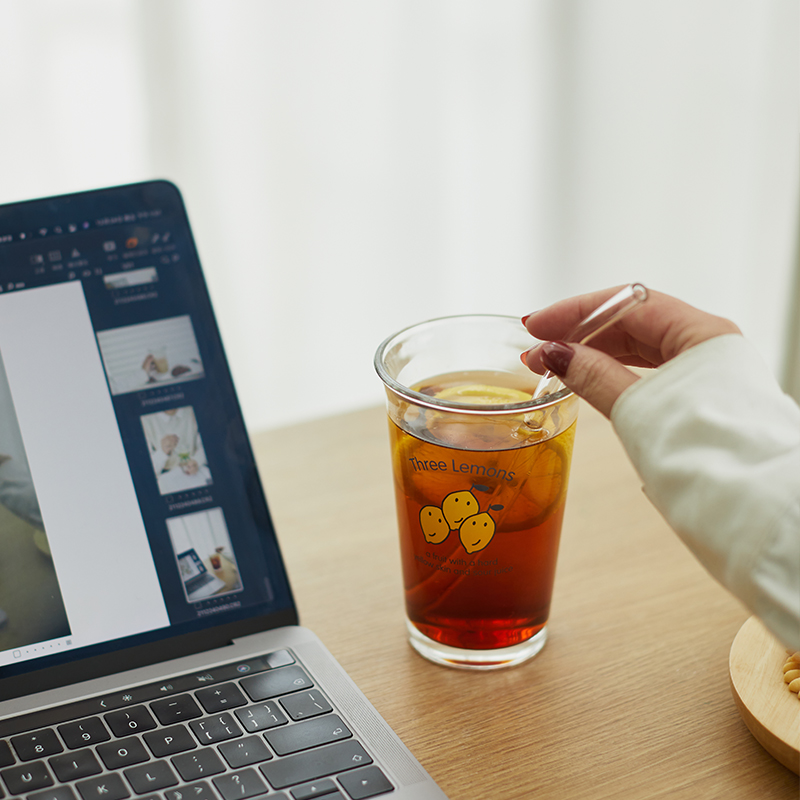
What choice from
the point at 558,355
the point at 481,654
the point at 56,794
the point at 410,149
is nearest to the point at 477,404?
the point at 558,355

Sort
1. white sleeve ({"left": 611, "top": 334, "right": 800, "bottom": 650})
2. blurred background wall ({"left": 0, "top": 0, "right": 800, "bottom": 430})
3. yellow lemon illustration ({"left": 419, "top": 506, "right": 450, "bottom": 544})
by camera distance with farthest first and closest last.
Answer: blurred background wall ({"left": 0, "top": 0, "right": 800, "bottom": 430}) → yellow lemon illustration ({"left": 419, "top": 506, "right": 450, "bottom": 544}) → white sleeve ({"left": 611, "top": 334, "right": 800, "bottom": 650})

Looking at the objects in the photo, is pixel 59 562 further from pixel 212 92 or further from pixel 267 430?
pixel 212 92

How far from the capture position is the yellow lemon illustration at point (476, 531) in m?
A: 0.45

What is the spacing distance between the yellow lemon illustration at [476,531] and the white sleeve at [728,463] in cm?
9

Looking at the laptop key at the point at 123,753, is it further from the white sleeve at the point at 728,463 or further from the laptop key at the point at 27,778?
the white sleeve at the point at 728,463

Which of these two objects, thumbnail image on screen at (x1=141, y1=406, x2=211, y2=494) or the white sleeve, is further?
thumbnail image on screen at (x1=141, y1=406, x2=211, y2=494)

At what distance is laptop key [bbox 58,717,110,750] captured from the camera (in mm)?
411

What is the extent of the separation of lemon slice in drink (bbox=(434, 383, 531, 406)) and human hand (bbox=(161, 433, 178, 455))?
0.52 feet

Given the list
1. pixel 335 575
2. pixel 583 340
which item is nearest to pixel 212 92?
pixel 335 575

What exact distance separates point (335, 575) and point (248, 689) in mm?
161

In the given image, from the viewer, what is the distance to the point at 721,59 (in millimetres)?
1935

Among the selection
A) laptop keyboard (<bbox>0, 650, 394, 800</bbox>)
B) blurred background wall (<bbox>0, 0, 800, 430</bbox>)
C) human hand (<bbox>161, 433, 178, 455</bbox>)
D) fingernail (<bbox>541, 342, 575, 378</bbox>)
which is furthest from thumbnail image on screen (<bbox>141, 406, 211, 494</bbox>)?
blurred background wall (<bbox>0, 0, 800, 430</bbox>)

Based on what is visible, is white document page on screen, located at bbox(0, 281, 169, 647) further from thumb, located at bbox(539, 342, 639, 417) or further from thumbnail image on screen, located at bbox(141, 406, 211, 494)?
thumb, located at bbox(539, 342, 639, 417)

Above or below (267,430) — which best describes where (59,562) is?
above
